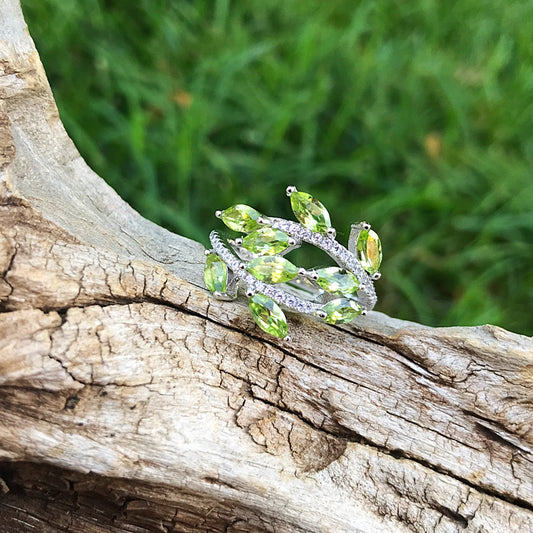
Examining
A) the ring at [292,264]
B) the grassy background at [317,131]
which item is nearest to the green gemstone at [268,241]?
the ring at [292,264]

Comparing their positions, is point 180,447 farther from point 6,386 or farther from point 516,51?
point 516,51

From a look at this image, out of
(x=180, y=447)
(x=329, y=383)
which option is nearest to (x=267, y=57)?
(x=329, y=383)

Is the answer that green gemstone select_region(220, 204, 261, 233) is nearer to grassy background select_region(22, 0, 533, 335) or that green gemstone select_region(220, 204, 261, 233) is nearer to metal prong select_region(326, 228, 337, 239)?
metal prong select_region(326, 228, 337, 239)

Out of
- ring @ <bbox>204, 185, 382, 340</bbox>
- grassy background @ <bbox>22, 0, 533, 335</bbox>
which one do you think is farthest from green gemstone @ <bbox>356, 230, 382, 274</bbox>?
grassy background @ <bbox>22, 0, 533, 335</bbox>

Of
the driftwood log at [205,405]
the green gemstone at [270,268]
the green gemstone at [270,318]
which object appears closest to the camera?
the driftwood log at [205,405]

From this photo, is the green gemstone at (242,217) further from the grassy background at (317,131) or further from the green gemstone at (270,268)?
the grassy background at (317,131)

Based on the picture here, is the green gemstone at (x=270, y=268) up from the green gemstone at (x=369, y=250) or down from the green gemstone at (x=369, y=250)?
down
